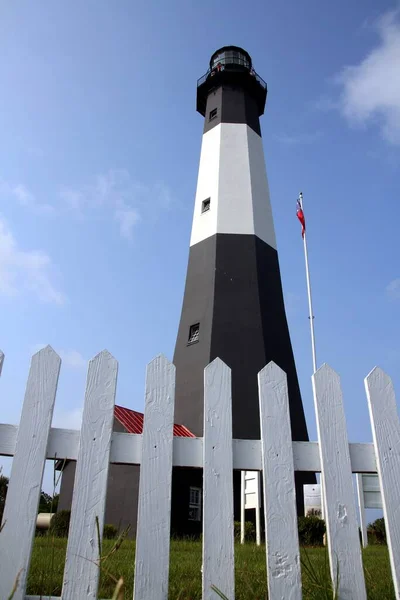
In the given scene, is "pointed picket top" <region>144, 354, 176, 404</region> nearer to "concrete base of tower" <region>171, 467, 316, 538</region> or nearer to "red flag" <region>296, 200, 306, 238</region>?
"concrete base of tower" <region>171, 467, 316, 538</region>

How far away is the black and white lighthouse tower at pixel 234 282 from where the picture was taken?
12.1m

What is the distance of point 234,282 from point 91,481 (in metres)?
11.2

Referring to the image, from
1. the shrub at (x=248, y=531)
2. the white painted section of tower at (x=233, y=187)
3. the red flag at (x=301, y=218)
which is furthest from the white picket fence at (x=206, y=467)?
the red flag at (x=301, y=218)

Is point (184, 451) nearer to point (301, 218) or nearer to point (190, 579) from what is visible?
point (190, 579)

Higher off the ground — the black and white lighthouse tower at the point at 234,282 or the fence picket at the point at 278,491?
the black and white lighthouse tower at the point at 234,282

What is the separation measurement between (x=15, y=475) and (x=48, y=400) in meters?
0.37

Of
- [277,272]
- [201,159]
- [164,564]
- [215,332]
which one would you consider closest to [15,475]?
[164,564]

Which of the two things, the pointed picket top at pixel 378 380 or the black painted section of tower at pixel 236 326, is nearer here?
the pointed picket top at pixel 378 380

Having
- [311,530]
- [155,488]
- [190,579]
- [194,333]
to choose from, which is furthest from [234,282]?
[155,488]

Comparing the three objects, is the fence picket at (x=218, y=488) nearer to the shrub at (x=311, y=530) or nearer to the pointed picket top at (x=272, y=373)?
the pointed picket top at (x=272, y=373)

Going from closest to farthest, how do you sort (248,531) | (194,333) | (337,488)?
1. (337,488)
2. (248,531)
3. (194,333)

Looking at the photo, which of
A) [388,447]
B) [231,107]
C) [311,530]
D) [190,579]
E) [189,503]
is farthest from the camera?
[231,107]

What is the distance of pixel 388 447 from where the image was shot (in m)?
2.48

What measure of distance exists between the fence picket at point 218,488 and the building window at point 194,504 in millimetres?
9223
